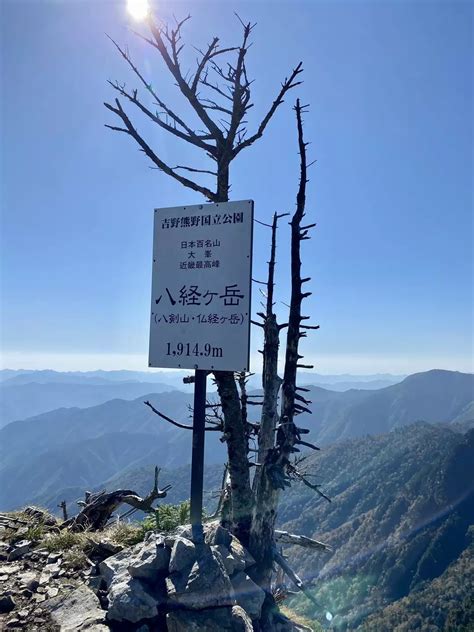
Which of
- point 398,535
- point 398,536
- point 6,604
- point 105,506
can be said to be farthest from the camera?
point 398,535

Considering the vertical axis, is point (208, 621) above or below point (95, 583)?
above

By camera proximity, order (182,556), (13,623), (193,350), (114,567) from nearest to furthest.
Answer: (13,623) → (182,556) → (114,567) → (193,350)

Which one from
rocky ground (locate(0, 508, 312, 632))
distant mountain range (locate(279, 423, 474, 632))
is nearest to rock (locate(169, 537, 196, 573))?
rocky ground (locate(0, 508, 312, 632))

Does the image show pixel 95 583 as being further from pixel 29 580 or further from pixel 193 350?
pixel 193 350

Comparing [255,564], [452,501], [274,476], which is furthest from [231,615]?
[452,501]

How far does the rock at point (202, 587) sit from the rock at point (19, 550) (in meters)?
2.90

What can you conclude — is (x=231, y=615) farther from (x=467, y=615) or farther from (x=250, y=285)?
(x=467, y=615)

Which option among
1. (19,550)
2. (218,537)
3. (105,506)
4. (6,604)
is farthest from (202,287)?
(105,506)

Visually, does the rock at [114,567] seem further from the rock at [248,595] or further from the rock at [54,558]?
the rock at [248,595]

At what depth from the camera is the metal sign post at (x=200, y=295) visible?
5316 millimetres

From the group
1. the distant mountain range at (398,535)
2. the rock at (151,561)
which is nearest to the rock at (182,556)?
the rock at (151,561)

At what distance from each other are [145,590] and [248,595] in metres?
1.06

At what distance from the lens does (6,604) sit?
5016 millimetres

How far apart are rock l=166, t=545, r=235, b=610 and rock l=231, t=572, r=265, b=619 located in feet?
0.90
